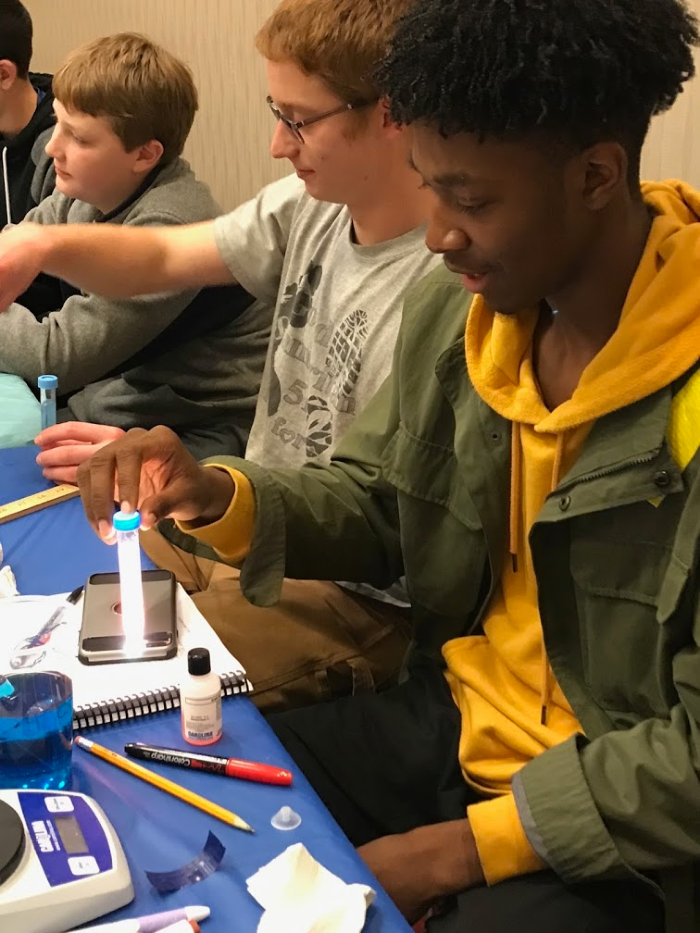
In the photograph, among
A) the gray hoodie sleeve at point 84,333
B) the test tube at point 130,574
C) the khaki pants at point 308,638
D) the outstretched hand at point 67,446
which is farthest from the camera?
the gray hoodie sleeve at point 84,333

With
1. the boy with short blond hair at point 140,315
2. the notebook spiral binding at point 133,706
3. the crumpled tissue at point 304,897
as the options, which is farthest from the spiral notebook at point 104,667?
the boy with short blond hair at point 140,315

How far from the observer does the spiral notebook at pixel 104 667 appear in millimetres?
876

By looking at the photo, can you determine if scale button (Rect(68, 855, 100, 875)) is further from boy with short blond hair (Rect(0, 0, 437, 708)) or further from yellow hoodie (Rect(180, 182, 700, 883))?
boy with short blond hair (Rect(0, 0, 437, 708))

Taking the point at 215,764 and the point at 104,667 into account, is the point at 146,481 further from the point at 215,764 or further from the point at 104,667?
the point at 215,764

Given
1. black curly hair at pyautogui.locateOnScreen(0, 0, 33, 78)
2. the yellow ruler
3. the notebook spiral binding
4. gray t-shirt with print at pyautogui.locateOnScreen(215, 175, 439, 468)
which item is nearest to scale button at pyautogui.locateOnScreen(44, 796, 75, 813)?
the notebook spiral binding

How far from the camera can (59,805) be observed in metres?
0.73

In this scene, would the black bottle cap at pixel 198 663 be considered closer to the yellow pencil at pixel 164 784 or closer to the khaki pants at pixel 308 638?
the yellow pencil at pixel 164 784

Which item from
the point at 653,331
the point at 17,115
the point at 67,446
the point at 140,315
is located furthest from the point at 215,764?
the point at 17,115

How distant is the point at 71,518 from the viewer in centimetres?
127

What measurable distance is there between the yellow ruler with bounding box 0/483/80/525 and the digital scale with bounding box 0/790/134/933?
60cm

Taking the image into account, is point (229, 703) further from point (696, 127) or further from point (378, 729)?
point (696, 127)

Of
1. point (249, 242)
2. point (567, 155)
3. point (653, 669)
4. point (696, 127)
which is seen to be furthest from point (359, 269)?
point (653, 669)

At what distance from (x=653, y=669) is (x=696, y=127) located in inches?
34.3

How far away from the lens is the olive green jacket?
2.84ft
